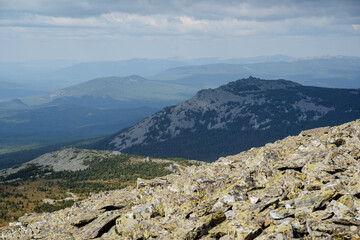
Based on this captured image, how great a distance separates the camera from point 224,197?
2617cm

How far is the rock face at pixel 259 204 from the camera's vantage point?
1966cm

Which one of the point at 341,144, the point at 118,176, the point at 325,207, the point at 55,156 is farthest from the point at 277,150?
the point at 55,156

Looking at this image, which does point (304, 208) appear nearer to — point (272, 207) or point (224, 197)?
point (272, 207)

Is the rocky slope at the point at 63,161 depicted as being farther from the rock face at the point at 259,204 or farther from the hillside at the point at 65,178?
the rock face at the point at 259,204

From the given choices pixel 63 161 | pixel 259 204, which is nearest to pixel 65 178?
pixel 63 161

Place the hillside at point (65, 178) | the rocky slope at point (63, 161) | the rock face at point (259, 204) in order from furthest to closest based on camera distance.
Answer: the rocky slope at point (63, 161) → the hillside at point (65, 178) → the rock face at point (259, 204)

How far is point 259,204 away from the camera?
2370 centimetres

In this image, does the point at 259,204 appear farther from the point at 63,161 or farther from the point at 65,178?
the point at 63,161

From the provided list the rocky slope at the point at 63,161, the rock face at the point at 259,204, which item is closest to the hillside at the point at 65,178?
the rocky slope at the point at 63,161

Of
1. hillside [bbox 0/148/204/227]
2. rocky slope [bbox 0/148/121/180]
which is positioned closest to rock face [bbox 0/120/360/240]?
hillside [bbox 0/148/204/227]

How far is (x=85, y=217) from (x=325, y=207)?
24.0 meters

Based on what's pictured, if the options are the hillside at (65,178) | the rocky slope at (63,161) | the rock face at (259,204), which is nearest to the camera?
the rock face at (259,204)

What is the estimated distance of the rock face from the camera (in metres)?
19.7

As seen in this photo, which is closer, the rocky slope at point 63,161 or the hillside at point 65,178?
the hillside at point 65,178
